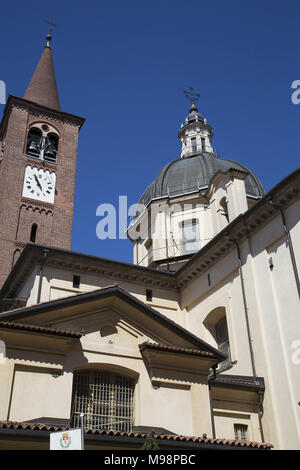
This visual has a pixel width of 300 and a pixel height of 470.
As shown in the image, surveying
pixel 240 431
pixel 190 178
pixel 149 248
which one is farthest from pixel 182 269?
pixel 190 178

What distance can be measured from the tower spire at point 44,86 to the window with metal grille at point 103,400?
26.0 m

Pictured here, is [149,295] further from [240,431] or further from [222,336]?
[240,431]

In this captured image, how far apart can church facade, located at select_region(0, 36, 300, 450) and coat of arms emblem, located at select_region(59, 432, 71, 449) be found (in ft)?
8.52

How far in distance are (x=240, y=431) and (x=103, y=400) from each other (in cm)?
576

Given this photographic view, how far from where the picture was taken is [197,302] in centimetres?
2262

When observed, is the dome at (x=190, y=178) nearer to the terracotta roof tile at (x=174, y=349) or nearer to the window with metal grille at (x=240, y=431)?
the window with metal grille at (x=240, y=431)

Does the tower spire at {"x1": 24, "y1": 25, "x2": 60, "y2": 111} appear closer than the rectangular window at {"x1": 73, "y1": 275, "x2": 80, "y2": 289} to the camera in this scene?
No

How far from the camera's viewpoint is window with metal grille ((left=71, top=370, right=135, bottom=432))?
12617mm

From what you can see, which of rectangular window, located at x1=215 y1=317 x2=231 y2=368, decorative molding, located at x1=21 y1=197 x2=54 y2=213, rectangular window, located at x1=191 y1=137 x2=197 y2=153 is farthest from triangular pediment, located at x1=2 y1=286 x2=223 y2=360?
rectangular window, located at x1=191 y1=137 x2=197 y2=153

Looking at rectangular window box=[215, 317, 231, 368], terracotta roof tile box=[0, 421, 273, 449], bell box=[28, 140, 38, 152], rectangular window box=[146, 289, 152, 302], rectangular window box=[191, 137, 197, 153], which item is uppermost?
rectangular window box=[191, 137, 197, 153]

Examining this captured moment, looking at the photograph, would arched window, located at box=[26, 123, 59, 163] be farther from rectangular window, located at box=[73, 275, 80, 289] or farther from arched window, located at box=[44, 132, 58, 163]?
rectangular window, located at box=[73, 275, 80, 289]

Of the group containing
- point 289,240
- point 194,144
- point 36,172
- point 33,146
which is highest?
point 194,144

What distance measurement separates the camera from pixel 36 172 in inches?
1264

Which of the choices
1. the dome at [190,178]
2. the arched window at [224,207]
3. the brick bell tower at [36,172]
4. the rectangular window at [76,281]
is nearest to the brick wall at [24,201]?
the brick bell tower at [36,172]
